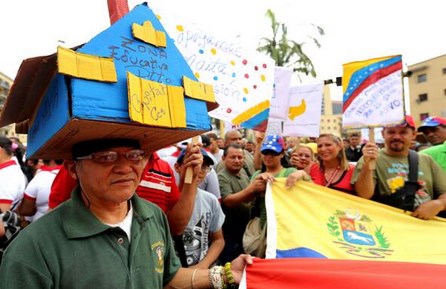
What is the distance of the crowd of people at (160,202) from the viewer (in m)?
1.36

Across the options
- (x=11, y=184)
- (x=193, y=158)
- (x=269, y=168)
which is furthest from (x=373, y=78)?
(x=11, y=184)

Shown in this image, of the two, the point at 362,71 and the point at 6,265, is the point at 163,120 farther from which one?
the point at 362,71

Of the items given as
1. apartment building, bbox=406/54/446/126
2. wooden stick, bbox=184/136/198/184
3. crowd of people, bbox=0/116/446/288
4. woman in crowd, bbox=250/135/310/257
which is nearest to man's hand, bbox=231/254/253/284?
crowd of people, bbox=0/116/446/288

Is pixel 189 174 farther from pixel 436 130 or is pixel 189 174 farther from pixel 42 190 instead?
pixel 436 130

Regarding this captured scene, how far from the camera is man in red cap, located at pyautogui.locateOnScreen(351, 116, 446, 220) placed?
319cm

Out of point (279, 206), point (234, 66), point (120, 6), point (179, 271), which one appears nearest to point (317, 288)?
point (179, 271)

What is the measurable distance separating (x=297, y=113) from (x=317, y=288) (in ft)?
Answer: 9.37

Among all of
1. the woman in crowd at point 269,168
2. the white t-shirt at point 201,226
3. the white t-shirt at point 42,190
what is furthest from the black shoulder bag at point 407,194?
the white t-shirt at point 42,190

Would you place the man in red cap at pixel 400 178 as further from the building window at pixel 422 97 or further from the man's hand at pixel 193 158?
the building window at pixel 422 97

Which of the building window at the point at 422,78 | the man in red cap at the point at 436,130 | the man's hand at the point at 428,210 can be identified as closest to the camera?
the man's hand at the point at 428,210

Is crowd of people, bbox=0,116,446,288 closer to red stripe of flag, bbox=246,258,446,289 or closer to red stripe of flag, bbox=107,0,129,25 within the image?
red stripe of flag, bbox=246,258,446,289

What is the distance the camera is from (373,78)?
350 centimetres

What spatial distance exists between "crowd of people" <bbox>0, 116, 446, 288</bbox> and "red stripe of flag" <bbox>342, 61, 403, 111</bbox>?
43 cm

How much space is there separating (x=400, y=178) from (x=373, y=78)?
997mm
